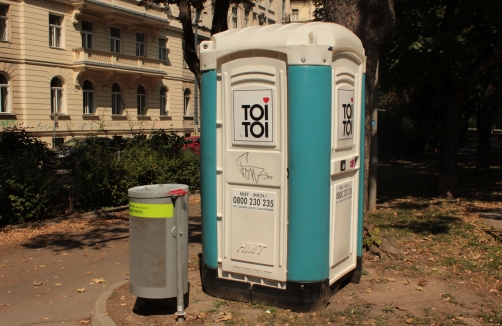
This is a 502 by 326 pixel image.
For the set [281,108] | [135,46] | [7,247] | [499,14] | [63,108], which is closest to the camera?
[281,108]

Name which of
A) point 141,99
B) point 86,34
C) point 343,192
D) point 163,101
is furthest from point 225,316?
point 163,101

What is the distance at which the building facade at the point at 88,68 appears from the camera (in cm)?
2995

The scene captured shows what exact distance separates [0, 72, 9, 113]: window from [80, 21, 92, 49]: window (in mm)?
6288

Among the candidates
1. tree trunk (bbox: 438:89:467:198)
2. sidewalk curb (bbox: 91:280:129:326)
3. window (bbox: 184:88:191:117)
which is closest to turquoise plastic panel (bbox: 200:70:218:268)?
sidewalk curb (bbox: 91:280:129:326)

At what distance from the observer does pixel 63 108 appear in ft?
109

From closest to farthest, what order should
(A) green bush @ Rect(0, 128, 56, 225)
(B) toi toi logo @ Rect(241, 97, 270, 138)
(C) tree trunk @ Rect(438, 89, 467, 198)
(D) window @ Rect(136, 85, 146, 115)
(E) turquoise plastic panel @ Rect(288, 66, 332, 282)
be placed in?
(E) turquoise plastic panel @ Rect(288, 66, 332, 282) → (B) toi toi logo @ Rect(241, 97, 270, 138) → (A) green bush @ Rect(0, 128, 56, 225) → (C) tree trunk @ Rect(438, 89, 467, 198) → (D) window @ Rect(136, 85, 146, 115)

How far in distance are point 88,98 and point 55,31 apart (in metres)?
4.64

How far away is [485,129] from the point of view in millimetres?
18406

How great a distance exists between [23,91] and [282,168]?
28.6m

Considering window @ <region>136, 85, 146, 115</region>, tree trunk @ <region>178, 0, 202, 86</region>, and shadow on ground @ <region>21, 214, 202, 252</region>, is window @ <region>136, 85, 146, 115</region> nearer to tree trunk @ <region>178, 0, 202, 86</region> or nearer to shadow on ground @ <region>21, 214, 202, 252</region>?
tree trunk @ <region>178, 0, 202, 86</region>

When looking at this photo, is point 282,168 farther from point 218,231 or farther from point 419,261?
point 419,261

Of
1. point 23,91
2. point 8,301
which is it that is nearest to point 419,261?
point 8,301

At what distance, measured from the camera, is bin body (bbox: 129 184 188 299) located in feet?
16.5

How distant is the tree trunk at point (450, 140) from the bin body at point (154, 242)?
997cm
